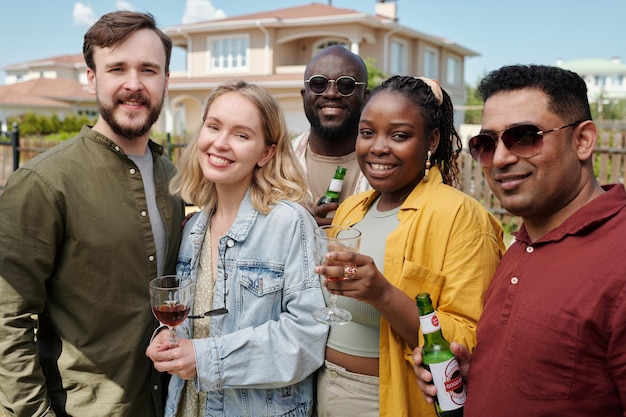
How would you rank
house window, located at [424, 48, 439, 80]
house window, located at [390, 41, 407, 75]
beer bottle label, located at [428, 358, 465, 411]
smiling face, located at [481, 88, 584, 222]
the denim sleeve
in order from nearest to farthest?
smiling face, located at [481, 88, 584, 222] → beer bottle label, located at [428, 358, 465, 411] → the denim sleeve → house window, located at [390, 41, 407, 75] → house window, located at [424, 48, 439, 80]

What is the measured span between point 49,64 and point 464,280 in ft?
210

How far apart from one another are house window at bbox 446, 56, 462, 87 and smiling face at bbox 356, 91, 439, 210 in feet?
109

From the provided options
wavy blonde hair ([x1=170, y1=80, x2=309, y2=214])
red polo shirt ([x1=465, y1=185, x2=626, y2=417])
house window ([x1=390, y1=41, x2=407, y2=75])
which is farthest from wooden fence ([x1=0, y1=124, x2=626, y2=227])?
house window ([x1=390, y1=41, x2=407, y2=75])

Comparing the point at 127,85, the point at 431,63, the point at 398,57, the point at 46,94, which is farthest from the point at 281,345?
the point at 46,94

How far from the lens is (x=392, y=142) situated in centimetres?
258

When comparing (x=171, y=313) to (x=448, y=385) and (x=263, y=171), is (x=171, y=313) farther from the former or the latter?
(x=448, y=385)

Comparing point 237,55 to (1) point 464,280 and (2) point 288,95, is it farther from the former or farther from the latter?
(1) point 464,280

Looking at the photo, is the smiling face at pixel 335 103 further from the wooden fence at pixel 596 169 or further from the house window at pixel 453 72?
the house window at pixel 453 72

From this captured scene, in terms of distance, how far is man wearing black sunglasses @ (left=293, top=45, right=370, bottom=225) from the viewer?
3.93m

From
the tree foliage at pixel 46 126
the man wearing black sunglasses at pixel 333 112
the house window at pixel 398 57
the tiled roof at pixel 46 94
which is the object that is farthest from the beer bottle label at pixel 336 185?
the tiled roof at pixel 46 94

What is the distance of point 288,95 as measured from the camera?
89.6 feet

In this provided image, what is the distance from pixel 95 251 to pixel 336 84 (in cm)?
214

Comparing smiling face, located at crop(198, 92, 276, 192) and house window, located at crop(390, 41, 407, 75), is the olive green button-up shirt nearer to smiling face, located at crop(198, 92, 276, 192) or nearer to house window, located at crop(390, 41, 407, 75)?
smiling face, located at crop(198, 92, 276, 192)

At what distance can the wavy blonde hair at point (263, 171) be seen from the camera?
2842mm
